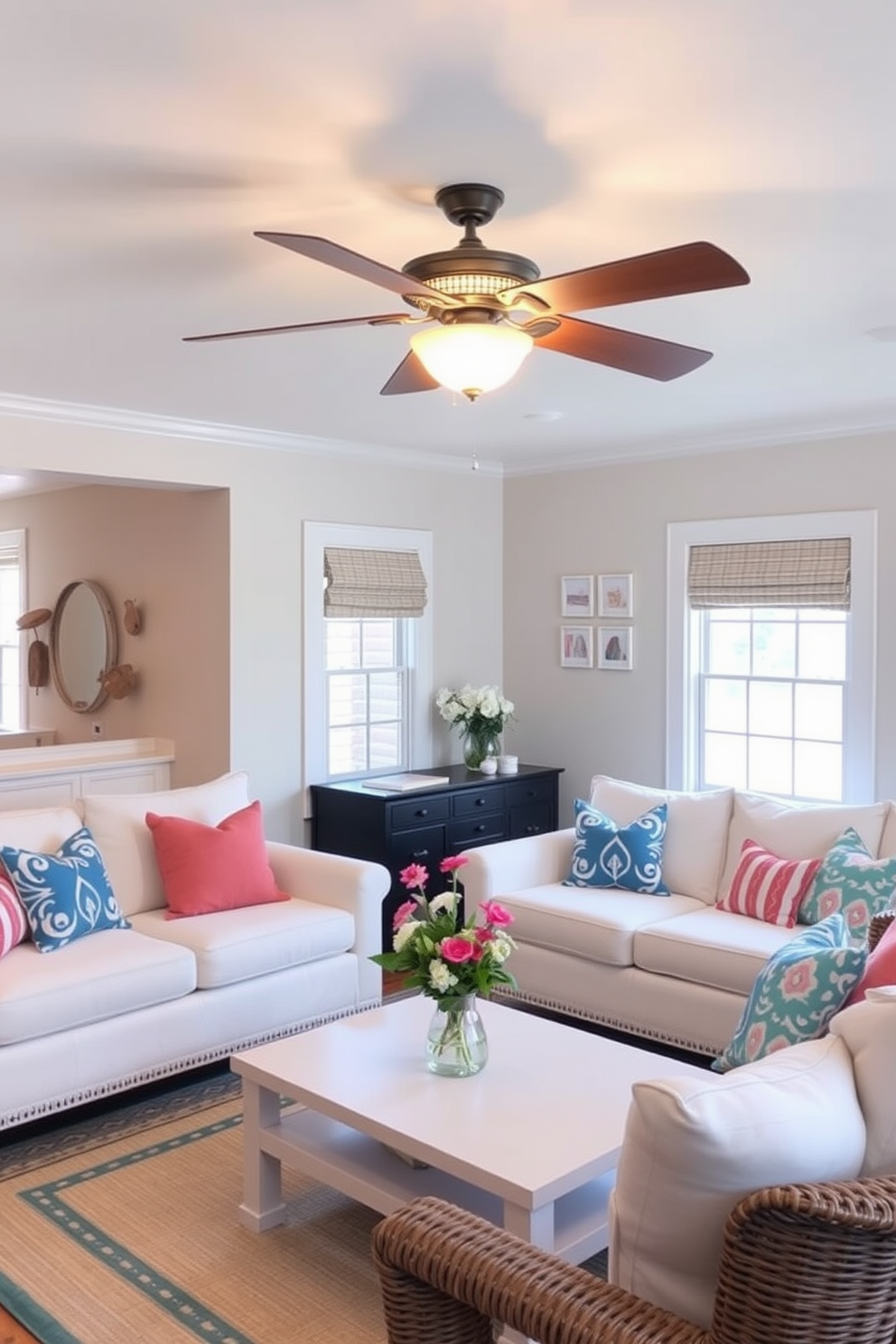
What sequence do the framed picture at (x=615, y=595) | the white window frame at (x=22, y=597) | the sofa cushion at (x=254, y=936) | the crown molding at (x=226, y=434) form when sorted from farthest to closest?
the white window frame at (x=22, y=597)
the framed picture at (x=615, y=595)
the crown molding at (x=226, y=434)
the sofa cushion at (x=254, y=936)

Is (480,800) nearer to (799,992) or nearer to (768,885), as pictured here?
(768,885)

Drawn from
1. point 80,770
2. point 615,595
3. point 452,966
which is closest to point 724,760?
point 615,595

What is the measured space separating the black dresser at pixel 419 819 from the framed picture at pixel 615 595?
99cm

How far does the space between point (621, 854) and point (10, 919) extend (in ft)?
7.67

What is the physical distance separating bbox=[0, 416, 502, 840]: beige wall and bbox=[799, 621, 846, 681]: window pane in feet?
6.60

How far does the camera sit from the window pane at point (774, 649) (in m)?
5.61

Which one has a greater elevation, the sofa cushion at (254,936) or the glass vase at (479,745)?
the glass vase at (479,745)

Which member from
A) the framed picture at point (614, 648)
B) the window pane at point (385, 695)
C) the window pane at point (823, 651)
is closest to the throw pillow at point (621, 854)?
the window pane at point (823, 651)

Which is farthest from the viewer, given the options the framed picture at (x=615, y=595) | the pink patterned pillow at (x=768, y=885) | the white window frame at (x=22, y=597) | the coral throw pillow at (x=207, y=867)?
the white window frame at (x=22, y=597)

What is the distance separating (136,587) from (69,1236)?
375 cm

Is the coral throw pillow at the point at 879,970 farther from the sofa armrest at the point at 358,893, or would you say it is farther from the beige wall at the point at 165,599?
the beige wall at the point at 165,599

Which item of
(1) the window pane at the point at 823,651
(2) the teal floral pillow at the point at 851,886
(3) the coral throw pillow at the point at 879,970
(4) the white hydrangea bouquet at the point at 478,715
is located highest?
(1) the window pane at the point at 823,651

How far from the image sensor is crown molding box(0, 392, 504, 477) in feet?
15.7

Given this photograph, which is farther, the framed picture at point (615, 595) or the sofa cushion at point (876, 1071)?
the framed picture at point (615, 595)
